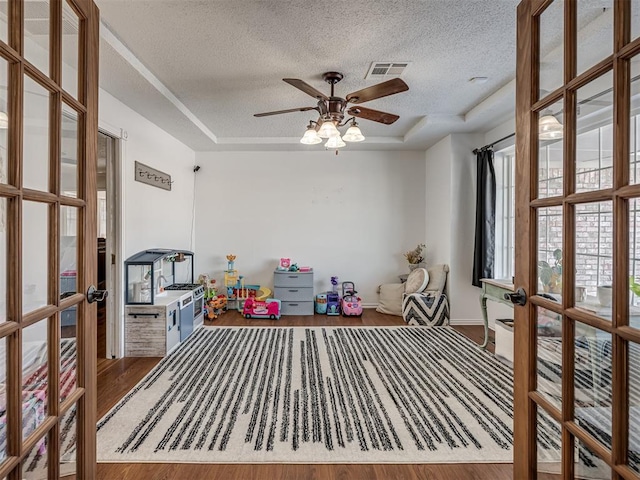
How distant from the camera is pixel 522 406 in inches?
50.3

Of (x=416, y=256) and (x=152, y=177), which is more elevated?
(x=152, y=177)

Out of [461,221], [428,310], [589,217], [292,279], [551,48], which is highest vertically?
[551,48]

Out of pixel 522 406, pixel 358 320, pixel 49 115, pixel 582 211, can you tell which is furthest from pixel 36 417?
pixel 358 320

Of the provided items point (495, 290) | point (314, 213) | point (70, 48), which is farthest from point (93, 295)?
point (314, 213)

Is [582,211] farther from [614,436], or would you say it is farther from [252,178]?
[252,178]

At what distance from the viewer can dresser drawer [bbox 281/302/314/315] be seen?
5.20 m

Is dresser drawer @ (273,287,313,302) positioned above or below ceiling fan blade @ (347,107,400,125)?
below

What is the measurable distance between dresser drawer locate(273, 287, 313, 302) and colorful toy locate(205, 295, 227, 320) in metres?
0.74

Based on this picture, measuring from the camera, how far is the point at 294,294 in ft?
17.1

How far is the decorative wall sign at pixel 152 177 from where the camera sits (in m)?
3.71

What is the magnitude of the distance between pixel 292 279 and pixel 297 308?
16.7 inches

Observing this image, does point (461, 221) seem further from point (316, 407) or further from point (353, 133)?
point (316, 407)

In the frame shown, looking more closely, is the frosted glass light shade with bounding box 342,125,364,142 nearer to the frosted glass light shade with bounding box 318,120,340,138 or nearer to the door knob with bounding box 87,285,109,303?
the frosted glass light shade with bounding box 318,120,340,138

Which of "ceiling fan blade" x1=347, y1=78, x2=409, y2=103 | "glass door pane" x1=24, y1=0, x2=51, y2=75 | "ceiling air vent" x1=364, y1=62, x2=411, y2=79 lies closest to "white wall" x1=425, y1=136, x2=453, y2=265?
"ceiling air vent" x1=364, y1=62, x2=411, y2=79
